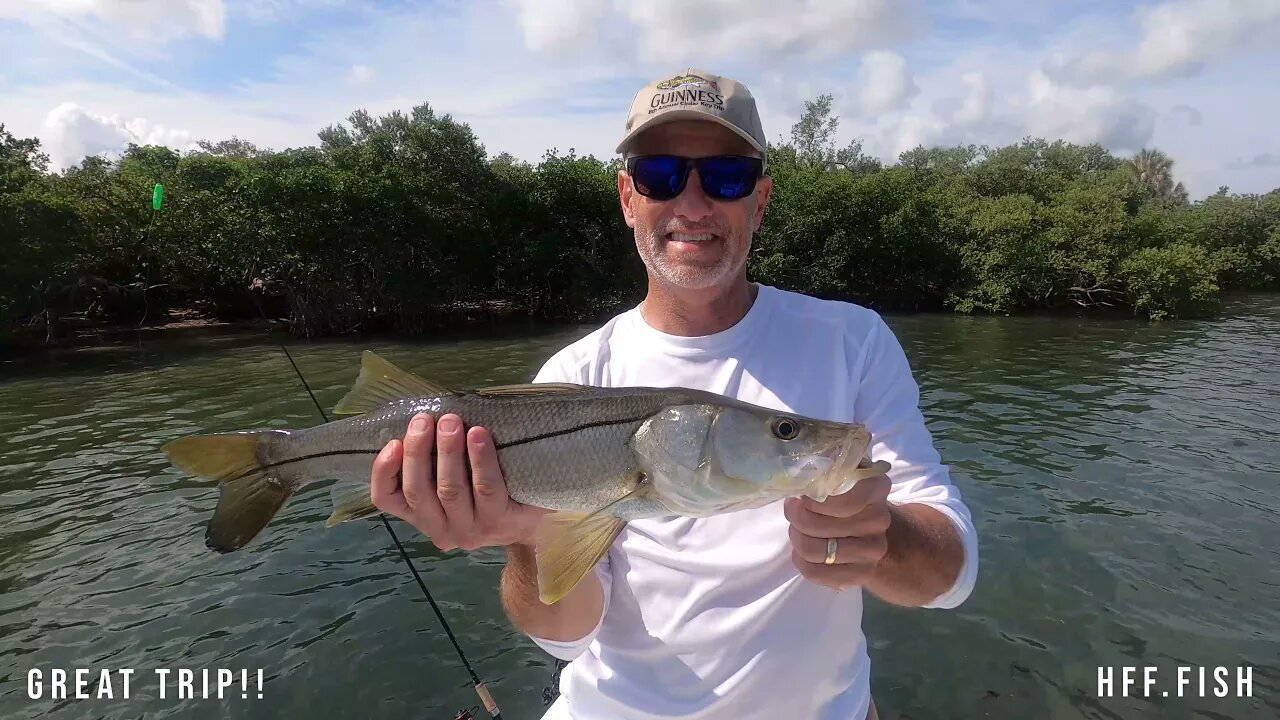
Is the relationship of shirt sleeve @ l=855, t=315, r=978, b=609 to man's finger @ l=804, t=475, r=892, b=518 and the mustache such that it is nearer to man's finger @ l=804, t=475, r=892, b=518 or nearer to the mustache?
man's finger @ l=804, t=475, r=892, b=518

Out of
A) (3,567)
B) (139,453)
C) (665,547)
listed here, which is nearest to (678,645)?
(665,547)

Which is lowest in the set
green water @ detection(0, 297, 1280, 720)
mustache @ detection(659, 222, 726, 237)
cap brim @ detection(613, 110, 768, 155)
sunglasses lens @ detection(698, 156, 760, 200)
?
green water @ detection(0, 297, 1280, 720)

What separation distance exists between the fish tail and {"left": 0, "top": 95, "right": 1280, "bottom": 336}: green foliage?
26.4 m

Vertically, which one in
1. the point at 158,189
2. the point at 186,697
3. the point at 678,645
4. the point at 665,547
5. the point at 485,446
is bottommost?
the point at 186,697

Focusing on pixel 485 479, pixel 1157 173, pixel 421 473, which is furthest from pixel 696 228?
pixel 1157 173

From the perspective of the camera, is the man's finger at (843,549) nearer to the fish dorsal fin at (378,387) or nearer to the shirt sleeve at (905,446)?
the shirt sleeve at (905,446)

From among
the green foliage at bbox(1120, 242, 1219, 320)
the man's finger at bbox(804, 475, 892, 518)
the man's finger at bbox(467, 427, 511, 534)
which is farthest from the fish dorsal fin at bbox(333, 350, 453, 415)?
the green foliage at bbox(1120, 242, 1219, 320)

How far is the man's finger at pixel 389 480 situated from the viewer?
216cm

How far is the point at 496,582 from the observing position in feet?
23.4

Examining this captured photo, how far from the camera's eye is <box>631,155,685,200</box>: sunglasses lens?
263 cm

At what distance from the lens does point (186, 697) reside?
535cm

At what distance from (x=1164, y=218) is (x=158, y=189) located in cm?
4689

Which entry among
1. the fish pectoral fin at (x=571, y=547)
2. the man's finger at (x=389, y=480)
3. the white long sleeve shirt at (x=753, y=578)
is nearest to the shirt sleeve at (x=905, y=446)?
the white long sleeve shirt at (x=753, y=578)

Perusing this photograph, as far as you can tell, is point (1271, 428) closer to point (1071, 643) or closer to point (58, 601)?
point (1071, 643)
